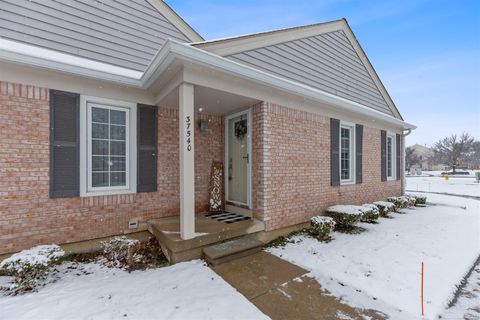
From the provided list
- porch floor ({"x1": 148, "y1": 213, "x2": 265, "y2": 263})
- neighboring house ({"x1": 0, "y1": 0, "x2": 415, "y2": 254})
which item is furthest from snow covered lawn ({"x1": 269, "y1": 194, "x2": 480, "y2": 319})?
neighboring house ({"x1": 0, "y1": 0, "x2": 415, "y2": 254})

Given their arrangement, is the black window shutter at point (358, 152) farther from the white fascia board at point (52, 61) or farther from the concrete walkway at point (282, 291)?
the white fascia board at point (52, 61)

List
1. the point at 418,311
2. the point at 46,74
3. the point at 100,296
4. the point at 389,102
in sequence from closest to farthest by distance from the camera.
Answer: the point at 418,311
the point at 100,296
the point at 46,74
the point at 389,102

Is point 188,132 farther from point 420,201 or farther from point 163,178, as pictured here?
point 420,201

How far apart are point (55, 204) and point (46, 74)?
7.08 ft

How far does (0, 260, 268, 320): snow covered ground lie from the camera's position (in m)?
2.29

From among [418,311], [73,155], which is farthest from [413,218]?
[73,155]

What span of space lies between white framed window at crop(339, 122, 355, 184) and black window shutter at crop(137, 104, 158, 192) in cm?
525

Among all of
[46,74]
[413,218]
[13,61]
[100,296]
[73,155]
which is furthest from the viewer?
[413,218]

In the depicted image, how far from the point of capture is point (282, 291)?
277 cm

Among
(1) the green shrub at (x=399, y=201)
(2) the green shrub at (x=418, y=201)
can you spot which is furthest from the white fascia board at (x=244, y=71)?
(2) the green shrub at (x=418, y=201)

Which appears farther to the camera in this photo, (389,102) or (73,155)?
(389,102)

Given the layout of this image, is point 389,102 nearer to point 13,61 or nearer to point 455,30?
point 455,30

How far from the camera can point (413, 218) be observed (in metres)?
6.66

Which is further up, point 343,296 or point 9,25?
point 9,25
